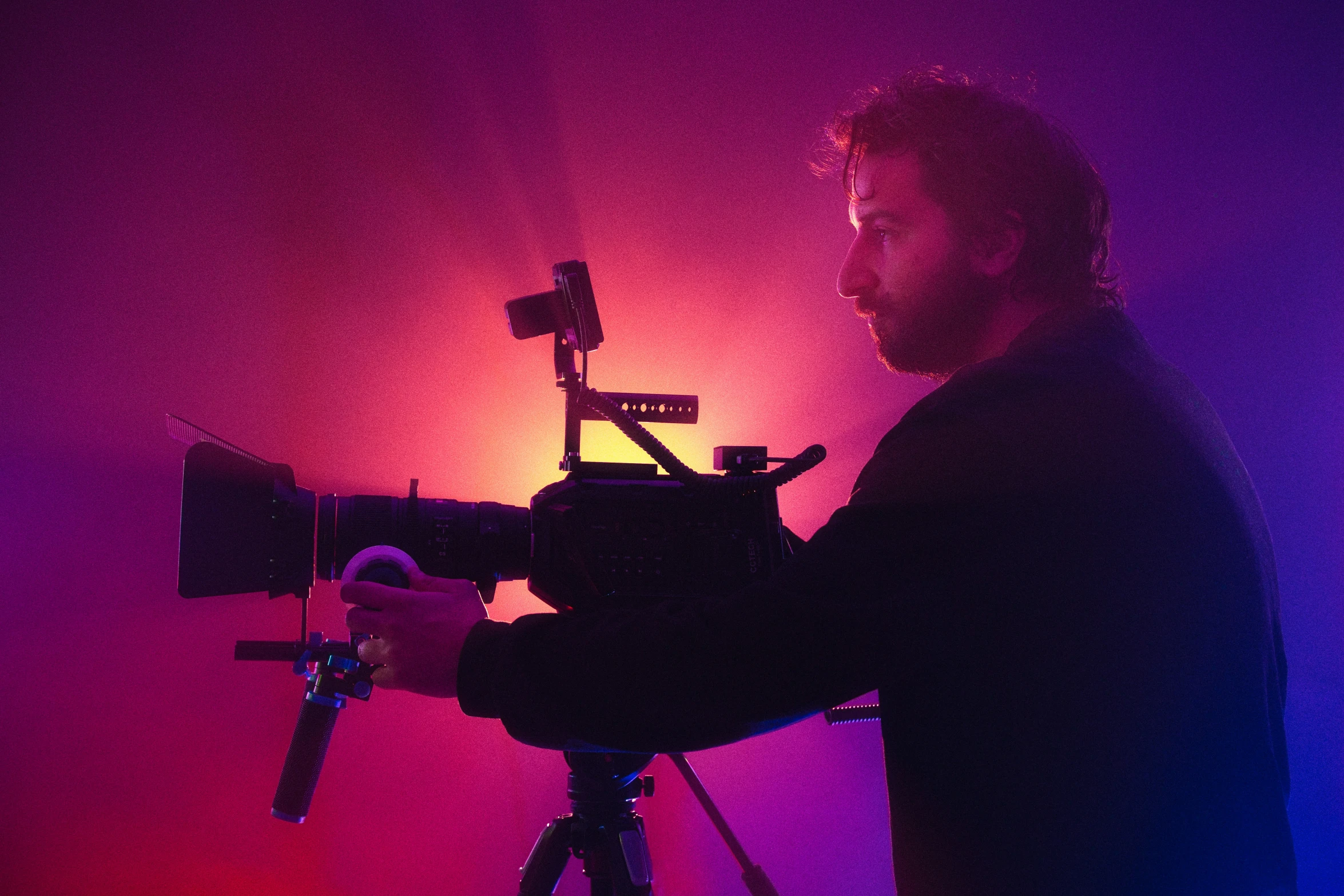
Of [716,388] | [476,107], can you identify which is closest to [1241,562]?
[716,388]

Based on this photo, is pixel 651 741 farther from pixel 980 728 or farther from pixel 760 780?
pixel 760 780

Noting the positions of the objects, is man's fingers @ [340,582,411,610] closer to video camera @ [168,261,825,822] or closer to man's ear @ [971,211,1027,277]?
video camera @ [168,261,825,822]

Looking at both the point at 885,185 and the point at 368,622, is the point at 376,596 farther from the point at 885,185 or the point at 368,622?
the point at 885,185

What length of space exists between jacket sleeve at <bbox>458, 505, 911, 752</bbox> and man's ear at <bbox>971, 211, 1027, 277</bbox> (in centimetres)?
51

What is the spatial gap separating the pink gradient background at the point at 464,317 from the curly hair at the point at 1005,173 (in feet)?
2.04

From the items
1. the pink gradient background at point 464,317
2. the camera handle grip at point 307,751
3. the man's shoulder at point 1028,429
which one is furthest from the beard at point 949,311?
the camera handle grip at point 307,751

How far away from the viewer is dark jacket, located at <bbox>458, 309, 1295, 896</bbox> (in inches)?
23.2

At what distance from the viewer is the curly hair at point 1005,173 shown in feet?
3.22

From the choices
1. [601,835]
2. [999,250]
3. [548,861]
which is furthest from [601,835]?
[999,250]

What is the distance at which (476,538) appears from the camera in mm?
930

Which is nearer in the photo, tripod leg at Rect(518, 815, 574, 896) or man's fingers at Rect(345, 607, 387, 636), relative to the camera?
man's fingers at Rect(345, 607, 387, 636)

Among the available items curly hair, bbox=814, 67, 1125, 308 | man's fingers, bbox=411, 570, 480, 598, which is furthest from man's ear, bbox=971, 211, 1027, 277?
man's fingers, bbox=411, 570, 480, 598

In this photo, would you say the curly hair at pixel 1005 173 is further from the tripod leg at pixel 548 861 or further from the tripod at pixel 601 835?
the tripod leg at pixel 548 861

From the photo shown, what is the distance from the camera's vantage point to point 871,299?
1004 mm
